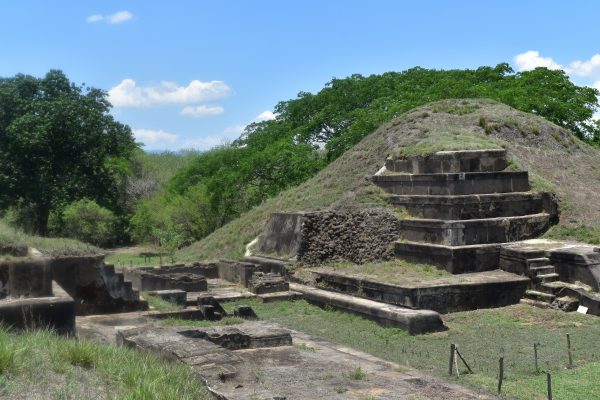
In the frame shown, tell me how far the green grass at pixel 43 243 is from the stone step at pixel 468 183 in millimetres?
8623

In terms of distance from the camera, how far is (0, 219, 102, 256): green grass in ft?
29.2

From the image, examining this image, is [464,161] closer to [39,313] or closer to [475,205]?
[475,205]

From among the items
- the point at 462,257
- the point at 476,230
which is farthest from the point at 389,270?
the point at 476,230

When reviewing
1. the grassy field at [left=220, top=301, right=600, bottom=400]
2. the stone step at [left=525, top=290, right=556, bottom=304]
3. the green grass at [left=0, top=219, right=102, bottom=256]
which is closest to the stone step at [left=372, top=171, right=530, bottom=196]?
the stone step at [left=525, top=290, right=556, bottom=304]

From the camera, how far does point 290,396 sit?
6.93m

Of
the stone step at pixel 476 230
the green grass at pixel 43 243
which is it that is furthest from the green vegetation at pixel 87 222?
the green grass at pixel 43 243

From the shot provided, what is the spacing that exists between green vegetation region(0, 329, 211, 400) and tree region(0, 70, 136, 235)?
23694 mm

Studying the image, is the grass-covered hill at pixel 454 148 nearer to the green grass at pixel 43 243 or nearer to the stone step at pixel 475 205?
the stone step at pixel 475 205

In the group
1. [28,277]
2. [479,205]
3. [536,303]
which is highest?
[479,205]

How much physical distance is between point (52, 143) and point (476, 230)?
20.0 m

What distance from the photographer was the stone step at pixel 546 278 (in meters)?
13.8

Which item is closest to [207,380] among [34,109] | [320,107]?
[34,109]

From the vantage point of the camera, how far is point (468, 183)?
16203 millimetres

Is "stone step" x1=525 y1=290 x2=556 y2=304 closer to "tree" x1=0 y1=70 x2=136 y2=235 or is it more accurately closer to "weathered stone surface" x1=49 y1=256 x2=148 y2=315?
"weathered stone surface" x1=49 y1=256 x2=148 y2=315
